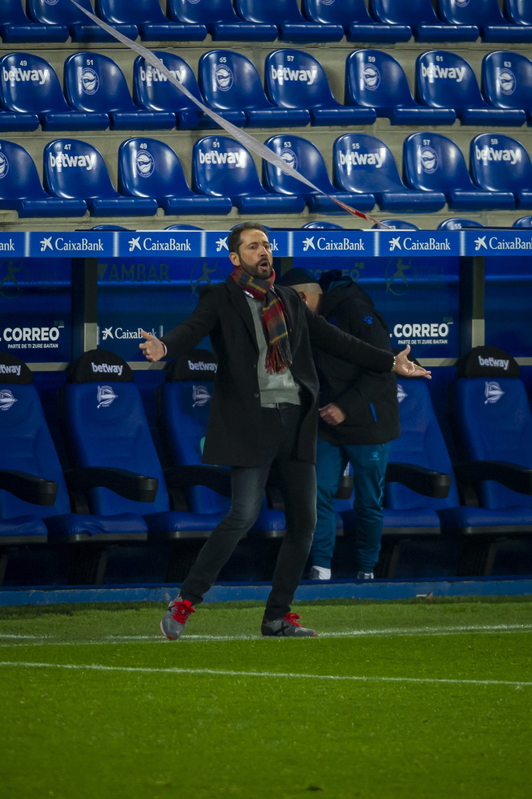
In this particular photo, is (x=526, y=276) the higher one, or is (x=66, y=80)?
(x=66, y=80)

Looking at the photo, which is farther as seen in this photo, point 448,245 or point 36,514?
point 448,245

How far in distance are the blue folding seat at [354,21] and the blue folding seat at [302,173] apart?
1014 mm

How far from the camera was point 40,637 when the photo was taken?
429 centimetres

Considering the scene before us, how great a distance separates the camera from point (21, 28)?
7.28 m

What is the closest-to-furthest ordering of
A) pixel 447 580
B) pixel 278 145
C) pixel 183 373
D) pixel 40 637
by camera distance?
1. pixel 40 637
2. pixel 447 580
3. pixel 183 373
4. pixel 278 145

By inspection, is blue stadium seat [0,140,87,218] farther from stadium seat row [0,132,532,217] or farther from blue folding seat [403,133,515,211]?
blue folding seat [403,133,515,211]

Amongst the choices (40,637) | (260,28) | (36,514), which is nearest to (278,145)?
(260,28)

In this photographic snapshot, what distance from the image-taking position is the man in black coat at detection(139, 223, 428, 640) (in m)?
3.98

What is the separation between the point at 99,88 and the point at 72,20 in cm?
52

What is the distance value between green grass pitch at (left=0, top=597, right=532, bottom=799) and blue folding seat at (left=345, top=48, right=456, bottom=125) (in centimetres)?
391

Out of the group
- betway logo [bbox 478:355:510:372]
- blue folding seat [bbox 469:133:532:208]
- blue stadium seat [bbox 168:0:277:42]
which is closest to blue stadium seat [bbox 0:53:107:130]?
blue stadium seat [bbox 168:0:277:42]

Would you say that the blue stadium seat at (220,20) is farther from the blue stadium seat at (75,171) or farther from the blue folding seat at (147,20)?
the blue stadium seat at (75,171)

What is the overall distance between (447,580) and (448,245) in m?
1.73

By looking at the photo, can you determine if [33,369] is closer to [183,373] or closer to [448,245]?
[183,373]
